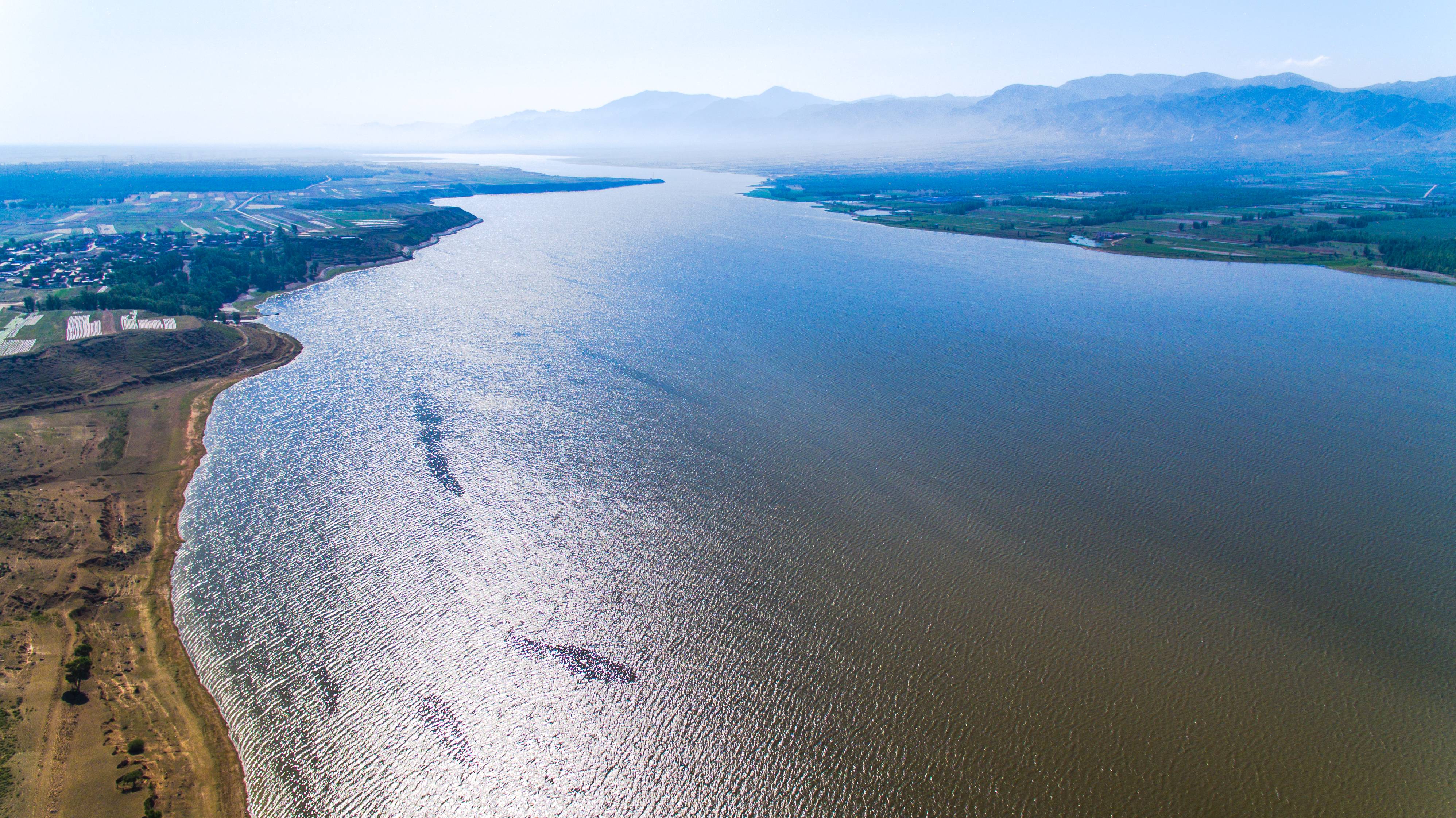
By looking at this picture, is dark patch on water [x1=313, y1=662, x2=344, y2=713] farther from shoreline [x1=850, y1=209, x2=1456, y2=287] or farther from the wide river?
shoreline [x1=850, y1=209, x2=1456, y2=287]

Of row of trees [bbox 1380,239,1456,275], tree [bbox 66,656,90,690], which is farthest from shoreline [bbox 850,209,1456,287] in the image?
tree [bbox 66,656,90,690]

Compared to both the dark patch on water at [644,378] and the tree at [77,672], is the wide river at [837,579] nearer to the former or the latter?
the dark patch on water at [644,378]

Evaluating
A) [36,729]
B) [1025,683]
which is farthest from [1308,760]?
[36,729]

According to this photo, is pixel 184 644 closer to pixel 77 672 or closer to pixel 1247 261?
pixel 77 672

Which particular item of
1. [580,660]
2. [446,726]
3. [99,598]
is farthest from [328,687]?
[99,598]

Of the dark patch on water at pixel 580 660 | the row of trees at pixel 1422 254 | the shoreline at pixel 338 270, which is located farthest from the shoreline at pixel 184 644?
the row of trees at pixel 1422 254

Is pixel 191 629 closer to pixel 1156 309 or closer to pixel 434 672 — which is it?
pixel 434 672
